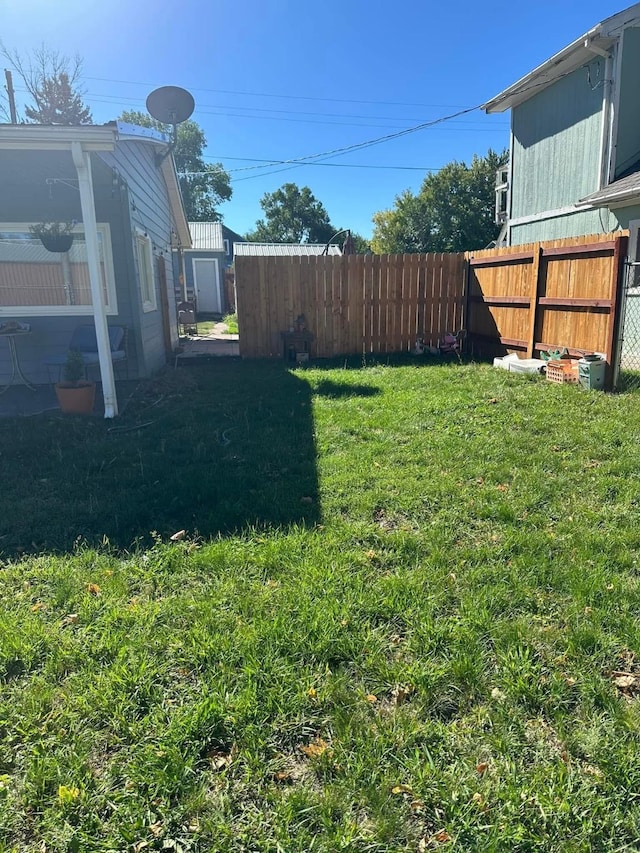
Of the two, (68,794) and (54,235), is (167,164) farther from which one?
(68,794)

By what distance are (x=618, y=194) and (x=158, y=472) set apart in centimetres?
775

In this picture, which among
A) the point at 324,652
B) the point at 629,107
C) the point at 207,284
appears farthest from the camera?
the point at 207,284

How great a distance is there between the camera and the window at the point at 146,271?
8.15 m

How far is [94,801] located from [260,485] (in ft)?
7.64

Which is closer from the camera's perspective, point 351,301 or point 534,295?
point 534,295

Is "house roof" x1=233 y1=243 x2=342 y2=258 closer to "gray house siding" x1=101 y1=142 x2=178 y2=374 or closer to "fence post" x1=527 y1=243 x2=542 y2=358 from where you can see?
"gray house siding" x1=101 y1=142 x2=178 y2=374

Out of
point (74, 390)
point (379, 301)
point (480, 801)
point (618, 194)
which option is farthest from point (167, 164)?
point (480, 801)

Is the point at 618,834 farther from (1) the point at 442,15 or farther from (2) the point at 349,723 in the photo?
(1) the point at 442,15

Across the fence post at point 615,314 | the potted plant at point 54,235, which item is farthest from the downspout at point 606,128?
the potted plant at point 54,235

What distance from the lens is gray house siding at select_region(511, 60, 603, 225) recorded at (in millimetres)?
9474

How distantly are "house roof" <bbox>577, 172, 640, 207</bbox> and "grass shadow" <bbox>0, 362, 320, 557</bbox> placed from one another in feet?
18.4

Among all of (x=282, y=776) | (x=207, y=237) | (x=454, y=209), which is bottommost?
(x=282, y=776)

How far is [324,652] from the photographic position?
2084mm

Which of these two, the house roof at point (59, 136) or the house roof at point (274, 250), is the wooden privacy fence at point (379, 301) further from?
the house roof at point (274, 250)
